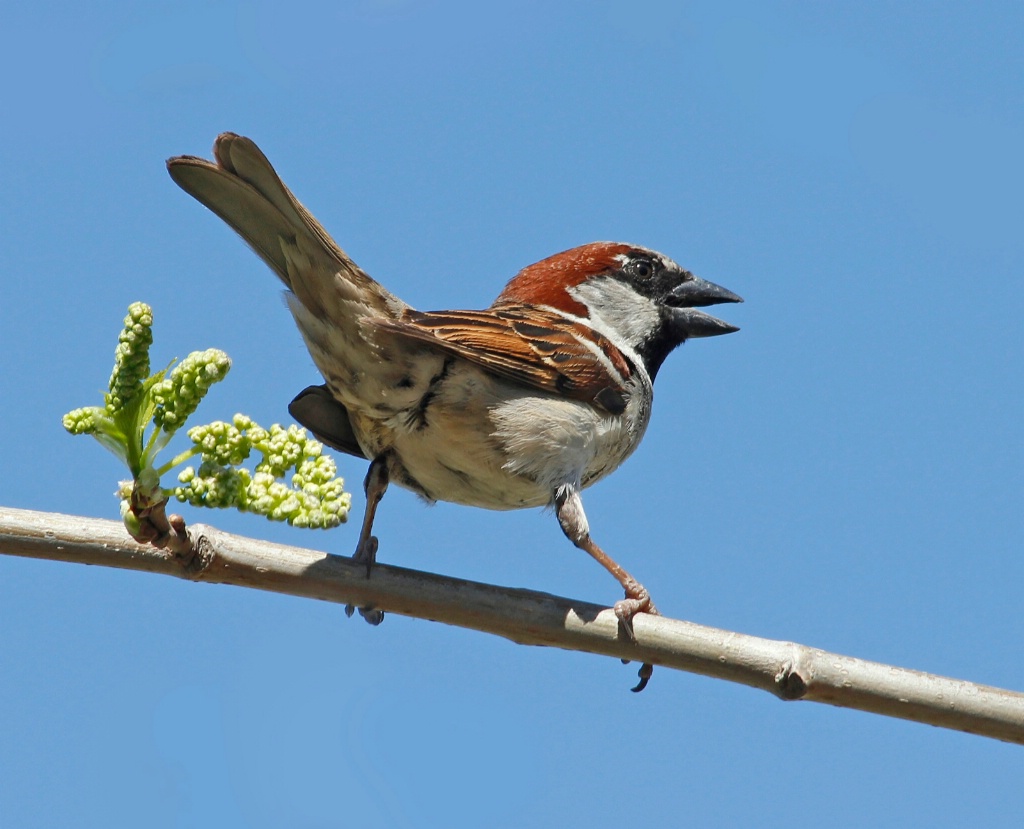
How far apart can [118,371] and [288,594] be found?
3.71ft

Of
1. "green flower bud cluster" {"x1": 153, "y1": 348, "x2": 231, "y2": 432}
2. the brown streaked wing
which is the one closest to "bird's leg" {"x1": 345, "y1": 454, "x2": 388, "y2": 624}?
the brown streaked wing

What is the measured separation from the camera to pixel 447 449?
4.56 m

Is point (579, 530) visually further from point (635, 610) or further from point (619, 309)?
point (619, 309)

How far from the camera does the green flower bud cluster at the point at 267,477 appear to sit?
98.8 inches

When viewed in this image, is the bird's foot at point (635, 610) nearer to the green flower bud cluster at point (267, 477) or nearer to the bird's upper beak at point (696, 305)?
the green flower bud cluster at point (267, 477)

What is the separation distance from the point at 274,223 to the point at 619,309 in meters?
2.26

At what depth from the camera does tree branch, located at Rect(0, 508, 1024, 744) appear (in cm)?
298

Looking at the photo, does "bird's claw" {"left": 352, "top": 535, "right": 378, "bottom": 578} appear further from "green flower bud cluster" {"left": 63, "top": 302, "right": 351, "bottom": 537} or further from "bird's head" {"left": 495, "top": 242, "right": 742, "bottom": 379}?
"bird's head" {"left": 495, "top": 242, "right": 742, "bottom": 379}

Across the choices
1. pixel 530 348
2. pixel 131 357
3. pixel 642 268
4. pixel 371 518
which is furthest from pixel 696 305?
pixel 131 357

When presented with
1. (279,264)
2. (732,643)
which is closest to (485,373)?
(279,264)

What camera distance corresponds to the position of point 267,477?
2588 millimetres

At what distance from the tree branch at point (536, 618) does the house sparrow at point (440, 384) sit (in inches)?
11.9

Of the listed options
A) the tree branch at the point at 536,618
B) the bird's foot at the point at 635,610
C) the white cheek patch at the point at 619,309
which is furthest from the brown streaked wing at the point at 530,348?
the tree branch at the point at 536,618

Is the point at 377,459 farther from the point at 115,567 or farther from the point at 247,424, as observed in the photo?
the point at 247,424
